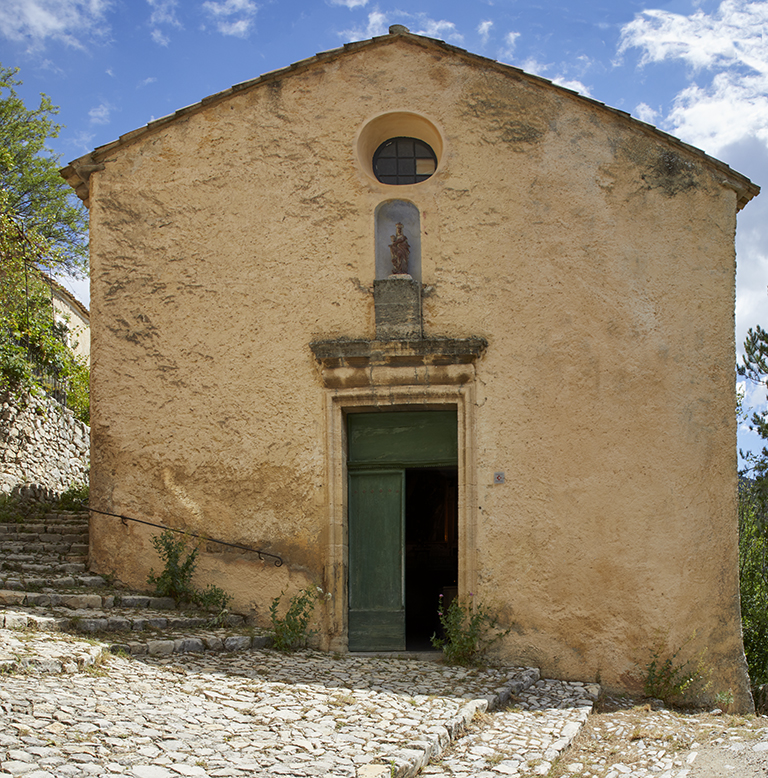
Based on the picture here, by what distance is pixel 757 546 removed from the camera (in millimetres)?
9477

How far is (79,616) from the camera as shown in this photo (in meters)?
5.79

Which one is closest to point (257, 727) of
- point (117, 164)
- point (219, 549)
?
point (219, 549)

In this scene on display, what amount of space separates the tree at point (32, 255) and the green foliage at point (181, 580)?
18.6 ft

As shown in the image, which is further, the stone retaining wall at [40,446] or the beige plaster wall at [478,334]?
the stone retaining wall at [40,446]

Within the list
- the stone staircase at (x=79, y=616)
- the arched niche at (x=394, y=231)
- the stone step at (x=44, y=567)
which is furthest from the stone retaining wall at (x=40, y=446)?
the arched niche at (x=394, y=231)

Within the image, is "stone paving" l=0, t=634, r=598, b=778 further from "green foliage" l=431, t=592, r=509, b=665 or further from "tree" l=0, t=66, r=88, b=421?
"tree" l=0, t=66, r=88, b=421

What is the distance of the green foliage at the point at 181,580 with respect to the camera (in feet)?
23.7

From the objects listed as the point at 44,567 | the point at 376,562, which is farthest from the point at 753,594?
the point at 44,567

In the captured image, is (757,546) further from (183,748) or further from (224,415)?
(183,748)

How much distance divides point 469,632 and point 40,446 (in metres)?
8.66

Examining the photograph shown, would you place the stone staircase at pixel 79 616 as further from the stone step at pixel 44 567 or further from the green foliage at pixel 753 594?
the green foliage at pixel 753 594

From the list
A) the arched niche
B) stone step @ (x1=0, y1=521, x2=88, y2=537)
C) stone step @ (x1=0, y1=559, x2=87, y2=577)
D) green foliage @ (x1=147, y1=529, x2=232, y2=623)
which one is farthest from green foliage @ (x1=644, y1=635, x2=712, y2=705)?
stone step @ (x1=0, y1=521, x2=88, y2=537)

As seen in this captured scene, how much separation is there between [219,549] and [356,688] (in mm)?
2541

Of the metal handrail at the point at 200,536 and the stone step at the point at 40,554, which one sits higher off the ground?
the metal handrail at the point at 200,536
